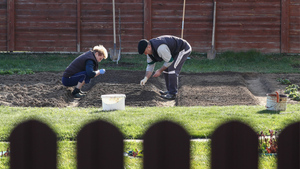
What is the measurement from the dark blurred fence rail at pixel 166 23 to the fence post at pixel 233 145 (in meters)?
13.4

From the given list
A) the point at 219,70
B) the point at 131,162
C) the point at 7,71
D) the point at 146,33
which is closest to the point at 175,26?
the point at 146,33

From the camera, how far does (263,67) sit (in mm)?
13367

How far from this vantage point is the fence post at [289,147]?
2020 millimetres

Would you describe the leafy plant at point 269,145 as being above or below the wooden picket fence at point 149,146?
below

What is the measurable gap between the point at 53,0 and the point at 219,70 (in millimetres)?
6680

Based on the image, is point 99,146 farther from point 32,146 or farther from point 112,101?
point 112,101

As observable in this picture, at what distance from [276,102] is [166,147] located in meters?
4.78

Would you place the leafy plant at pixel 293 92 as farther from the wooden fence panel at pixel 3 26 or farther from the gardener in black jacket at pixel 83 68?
the wooden fence panel at pixel 3 26

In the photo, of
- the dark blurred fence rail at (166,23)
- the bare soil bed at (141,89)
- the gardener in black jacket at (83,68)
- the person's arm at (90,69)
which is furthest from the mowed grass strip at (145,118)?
the dark blurred fence rail at (166,23)

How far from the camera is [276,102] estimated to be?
6.38 metres

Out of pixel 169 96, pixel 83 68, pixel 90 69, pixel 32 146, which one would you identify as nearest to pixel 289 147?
pixel 32 146

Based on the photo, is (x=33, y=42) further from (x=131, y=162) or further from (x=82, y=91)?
(x=131, y=162)

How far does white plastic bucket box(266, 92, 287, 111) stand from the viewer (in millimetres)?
6355

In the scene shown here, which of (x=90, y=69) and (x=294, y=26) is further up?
(x=294, y=26)
